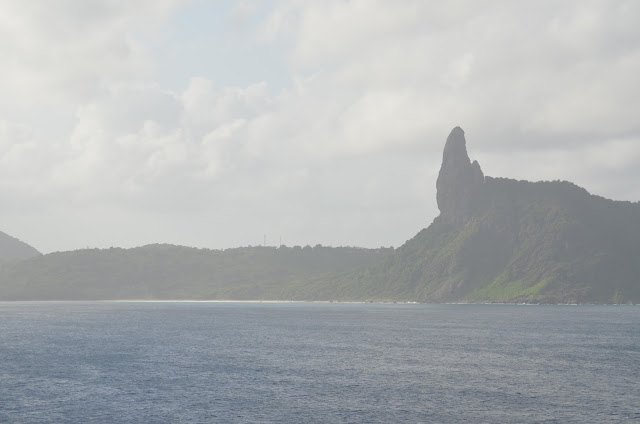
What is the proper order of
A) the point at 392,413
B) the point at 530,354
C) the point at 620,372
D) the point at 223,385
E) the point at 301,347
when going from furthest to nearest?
the point at 301,347 < the point at 530,354 < the point at 620,372 < the point at 223,385 < the point at 392,413

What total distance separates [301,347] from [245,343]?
1948cm

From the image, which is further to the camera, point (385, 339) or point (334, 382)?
point (385, 339)

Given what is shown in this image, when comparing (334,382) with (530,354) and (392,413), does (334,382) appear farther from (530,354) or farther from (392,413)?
(530,354)

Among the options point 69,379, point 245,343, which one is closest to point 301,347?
point 245,343

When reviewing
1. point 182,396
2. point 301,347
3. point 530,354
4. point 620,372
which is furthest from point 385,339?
point 182,396

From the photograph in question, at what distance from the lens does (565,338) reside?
177m

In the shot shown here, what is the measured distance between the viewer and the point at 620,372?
113m

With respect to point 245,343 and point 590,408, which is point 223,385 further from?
point 245,343

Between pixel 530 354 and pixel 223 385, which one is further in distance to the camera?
pixel 530 354

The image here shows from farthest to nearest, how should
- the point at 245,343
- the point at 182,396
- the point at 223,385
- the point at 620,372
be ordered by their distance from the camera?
the point at 245,343
the point at 620,372
the point at 223,385
the point at 182,396

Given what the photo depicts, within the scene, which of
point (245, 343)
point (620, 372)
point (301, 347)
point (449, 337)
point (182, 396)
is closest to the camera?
point (182, 396)

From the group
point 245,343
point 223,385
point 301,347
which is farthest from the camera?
point 245,343

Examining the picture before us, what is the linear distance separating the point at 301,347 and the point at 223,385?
185ft

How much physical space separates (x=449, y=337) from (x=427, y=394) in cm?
9006
